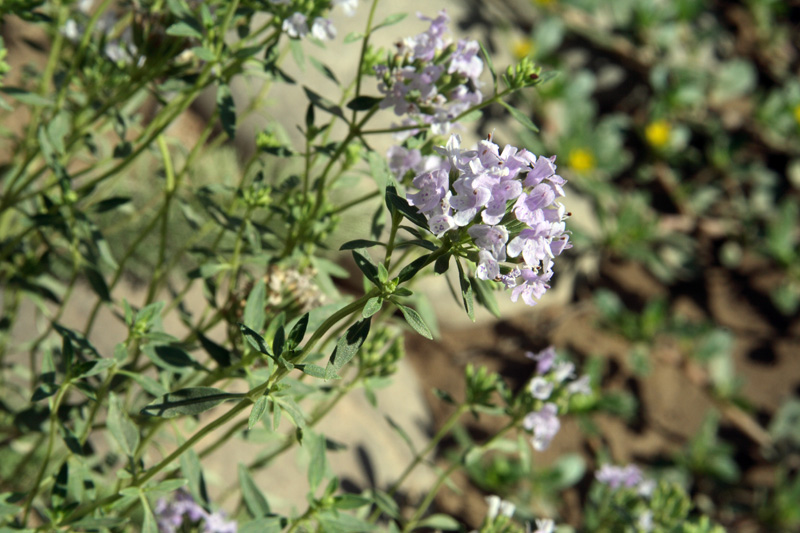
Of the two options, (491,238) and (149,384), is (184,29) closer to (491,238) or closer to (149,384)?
(149,384)

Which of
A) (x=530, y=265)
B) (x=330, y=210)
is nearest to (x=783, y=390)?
(x=330, y=210)

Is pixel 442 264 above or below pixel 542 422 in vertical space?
above

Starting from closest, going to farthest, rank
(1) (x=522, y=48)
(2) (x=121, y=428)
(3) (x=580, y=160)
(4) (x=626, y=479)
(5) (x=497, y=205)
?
(5) (x=497, y=205), (2) (x=121, y=428), (4) (x=626, y=479), (3) (x=580, y=160), (1) (x=522, y=48)

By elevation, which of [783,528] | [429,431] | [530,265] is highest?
[530,265]

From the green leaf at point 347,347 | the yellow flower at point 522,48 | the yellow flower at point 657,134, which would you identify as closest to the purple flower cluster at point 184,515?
the green leaf at point 347,347

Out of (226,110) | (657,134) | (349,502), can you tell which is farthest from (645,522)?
(657,134)

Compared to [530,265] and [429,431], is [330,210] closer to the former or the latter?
[530,265]
